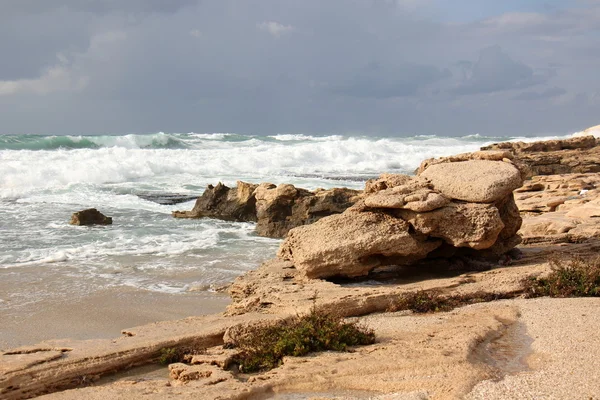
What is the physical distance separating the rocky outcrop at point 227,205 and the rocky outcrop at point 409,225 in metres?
9.00

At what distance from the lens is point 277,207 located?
15.8 meters

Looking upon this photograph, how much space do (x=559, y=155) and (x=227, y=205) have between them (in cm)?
1278

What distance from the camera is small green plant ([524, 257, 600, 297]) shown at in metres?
7.13

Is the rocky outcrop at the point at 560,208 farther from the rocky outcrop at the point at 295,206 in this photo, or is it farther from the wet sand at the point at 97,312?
the wet sand at the point at 97,312

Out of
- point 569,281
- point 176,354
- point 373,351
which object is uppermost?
point 569,281

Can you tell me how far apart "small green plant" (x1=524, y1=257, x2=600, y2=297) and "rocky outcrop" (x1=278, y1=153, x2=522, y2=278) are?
770 mm

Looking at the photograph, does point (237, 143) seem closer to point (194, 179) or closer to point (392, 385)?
point (194, 179)

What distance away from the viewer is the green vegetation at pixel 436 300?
6.91 meters

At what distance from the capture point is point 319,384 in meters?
4.86

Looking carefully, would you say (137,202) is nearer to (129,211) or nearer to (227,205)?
(129,211)

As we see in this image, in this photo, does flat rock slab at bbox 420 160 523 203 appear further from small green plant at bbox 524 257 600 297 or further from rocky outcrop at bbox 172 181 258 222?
rocky outcrop at bbox 172 181 258 222

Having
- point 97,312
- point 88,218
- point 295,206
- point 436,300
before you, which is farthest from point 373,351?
point 88,218

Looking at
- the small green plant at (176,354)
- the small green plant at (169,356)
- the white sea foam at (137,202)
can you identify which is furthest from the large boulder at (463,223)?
the white sea foam at (137,202)

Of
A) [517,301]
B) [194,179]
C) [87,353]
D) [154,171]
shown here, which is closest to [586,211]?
[517,301]
